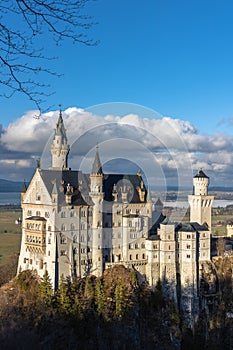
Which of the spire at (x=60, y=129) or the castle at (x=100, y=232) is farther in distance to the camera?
the spire at (x=60, y=129)

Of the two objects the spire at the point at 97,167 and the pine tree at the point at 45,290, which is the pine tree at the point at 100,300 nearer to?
the pine tree at the point at 45,290

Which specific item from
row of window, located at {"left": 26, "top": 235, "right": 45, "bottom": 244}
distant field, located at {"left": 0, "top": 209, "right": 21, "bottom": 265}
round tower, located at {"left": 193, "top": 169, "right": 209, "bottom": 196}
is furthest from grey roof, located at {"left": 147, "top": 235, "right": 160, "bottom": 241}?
distant field, located at {"left": 0, "top": 209, "right": 21, "bottom": 265}

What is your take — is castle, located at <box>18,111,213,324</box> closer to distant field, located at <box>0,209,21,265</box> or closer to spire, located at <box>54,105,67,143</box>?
spire, located at <box>54,105,67,143</box>

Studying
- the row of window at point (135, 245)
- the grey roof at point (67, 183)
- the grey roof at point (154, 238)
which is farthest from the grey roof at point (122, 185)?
the row of window at point (135, 245)

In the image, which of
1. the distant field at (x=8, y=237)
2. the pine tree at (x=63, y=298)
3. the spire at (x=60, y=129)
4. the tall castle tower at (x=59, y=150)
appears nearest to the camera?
the pine tree at (x=63, y=298)

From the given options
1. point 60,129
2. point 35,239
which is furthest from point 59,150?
point 35,239

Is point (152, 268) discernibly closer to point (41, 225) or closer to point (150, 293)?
point (150, 293)
